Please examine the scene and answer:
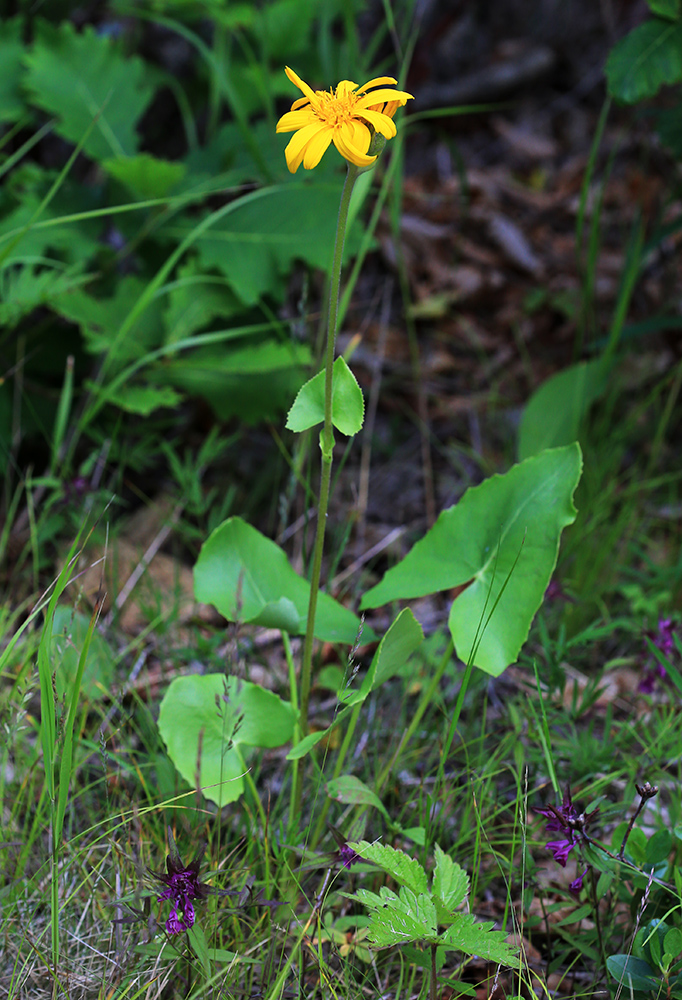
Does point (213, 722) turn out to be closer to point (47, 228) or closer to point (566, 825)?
point (566, 825)

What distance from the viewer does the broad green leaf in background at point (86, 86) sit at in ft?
6.09

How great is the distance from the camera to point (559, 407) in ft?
6.18

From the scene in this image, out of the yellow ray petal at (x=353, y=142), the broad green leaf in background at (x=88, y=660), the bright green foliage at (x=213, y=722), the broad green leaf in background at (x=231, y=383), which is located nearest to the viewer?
the yellow ray petal at (x=353, y=142)

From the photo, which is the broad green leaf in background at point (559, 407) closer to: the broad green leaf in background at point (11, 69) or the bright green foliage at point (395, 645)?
the bright green foliage at point (395, 645)

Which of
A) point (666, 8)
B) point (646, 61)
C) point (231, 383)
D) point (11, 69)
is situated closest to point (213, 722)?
point (231, 383)

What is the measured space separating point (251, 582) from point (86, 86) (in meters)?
1.49

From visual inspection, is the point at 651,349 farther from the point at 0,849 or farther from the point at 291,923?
the point at 0,849

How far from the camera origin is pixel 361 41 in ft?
8.71

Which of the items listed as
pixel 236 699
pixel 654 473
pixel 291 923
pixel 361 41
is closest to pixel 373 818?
pixel 291 923

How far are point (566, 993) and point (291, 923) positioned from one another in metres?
0.38

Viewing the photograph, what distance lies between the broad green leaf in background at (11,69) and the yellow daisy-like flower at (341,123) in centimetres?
149

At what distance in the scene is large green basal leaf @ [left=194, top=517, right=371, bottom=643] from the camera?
3.61 ft

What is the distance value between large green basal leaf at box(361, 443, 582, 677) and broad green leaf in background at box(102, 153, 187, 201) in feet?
3.80

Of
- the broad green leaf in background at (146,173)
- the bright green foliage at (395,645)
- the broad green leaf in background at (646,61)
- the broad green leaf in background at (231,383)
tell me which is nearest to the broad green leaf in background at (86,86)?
the broad green leaf in background at (146,173)
